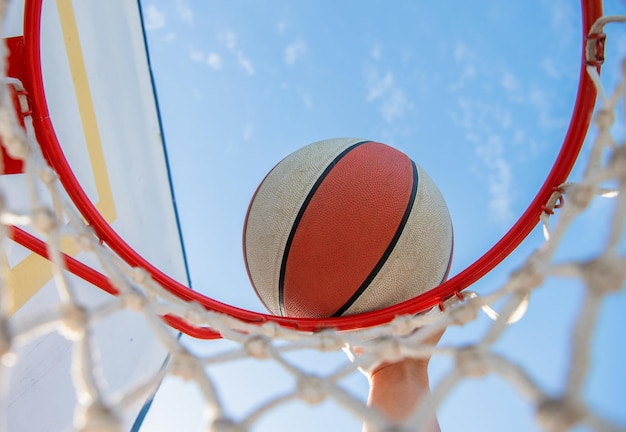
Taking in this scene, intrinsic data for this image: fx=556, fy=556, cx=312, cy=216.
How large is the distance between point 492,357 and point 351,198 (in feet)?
3.47

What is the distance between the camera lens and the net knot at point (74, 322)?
1059 millimetres

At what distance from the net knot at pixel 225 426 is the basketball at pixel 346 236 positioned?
0.95m

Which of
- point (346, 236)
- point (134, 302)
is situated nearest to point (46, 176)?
point (134, 302)

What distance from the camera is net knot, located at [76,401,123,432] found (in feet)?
2.82

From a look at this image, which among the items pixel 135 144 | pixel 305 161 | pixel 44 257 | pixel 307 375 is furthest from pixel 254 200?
pixel 307 375

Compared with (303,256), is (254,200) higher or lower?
higher

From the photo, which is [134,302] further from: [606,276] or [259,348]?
[606,276]

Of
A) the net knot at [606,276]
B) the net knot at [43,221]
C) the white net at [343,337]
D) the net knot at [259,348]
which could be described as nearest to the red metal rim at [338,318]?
the white net at [343,337]

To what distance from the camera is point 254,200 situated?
212cm

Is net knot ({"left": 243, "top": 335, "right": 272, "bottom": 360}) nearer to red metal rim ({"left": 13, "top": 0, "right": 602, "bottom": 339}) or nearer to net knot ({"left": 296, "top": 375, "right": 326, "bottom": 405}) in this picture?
net knot ({"left": 296, "top": 375, "right": 326, "bottom": 405})

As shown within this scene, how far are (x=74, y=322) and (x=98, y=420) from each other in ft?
0.85

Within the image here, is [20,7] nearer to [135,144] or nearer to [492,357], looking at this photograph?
[135,144]

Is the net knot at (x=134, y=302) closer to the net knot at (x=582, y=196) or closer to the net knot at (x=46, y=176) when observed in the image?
the net knot at (x=46, y=176)

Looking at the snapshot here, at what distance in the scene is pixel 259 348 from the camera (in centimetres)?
117
